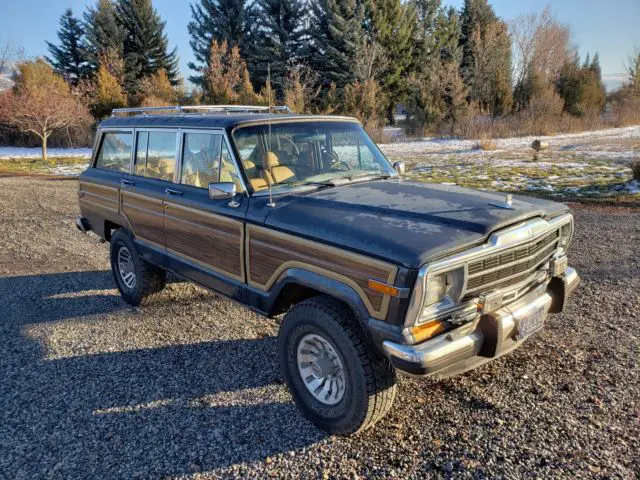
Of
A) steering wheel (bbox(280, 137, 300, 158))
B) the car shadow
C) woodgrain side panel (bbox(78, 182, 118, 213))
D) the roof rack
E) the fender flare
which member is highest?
the roof rack

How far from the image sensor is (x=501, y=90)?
31016 millimetres

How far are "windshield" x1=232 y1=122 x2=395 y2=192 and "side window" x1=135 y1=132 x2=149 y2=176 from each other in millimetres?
1511

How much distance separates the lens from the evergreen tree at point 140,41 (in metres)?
38.4

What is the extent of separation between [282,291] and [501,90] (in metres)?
32.0

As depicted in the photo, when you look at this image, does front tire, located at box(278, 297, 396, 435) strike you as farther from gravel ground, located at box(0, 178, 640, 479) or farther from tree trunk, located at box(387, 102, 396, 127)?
tree trunk, located at box(387, 102, 396, 127)

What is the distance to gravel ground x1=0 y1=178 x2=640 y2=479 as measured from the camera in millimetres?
2809

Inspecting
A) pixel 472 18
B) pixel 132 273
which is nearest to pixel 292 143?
pixel 132 273

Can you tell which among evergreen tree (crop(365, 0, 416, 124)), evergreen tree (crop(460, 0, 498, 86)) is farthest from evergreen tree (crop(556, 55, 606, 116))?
evergreen tree (crop(460, 0, 498, 86))

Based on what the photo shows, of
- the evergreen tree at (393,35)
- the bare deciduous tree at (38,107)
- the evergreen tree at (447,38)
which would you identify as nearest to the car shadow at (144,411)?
the bare deciduous tree at (38,107)

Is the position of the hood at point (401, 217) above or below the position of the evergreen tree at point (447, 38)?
below

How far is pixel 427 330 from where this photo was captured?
8.90 feet

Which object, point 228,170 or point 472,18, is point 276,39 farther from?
point 228,170

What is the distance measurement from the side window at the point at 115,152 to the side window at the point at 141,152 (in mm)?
207

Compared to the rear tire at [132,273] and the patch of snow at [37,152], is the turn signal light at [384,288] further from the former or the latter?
the patch of snow at [37,152]
